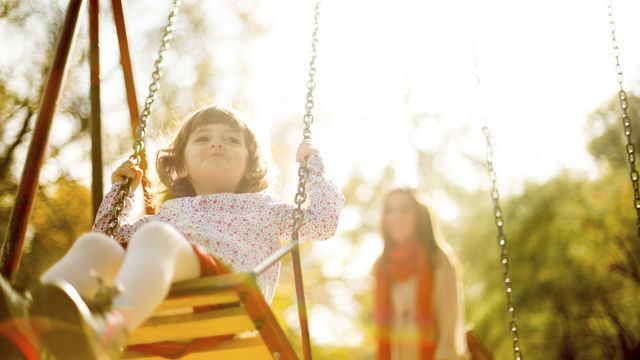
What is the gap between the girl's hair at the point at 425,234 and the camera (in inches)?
97.0

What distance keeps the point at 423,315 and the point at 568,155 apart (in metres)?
7.49

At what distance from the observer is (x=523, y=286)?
31.2 feet

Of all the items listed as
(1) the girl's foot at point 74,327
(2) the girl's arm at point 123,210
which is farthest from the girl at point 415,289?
(1) the girl's foot at point 74,327

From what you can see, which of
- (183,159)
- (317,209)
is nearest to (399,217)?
(317,209)

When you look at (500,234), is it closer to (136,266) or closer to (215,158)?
(215,158)

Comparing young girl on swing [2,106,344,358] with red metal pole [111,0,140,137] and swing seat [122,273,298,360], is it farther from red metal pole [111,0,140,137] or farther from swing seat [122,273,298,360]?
red metal pole [111,0,140,137]

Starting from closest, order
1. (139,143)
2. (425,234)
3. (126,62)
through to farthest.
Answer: (139,143) < (425,234) < (126,62)

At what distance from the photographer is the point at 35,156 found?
2.22 m

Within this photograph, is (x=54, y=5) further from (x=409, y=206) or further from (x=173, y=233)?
(x=173, y=233)

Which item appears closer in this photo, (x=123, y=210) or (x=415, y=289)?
(x=123, y=210)

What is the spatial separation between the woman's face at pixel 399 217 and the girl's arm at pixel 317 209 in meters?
0.52

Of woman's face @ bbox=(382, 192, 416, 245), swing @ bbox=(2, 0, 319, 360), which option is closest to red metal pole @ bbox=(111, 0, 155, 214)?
swing @ bbox=(2, 0, 319, 360)

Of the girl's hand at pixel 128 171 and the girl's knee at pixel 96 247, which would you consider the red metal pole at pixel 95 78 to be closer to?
the girl's hand at pixel 128 171

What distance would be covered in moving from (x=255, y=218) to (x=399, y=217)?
30.4 inches
